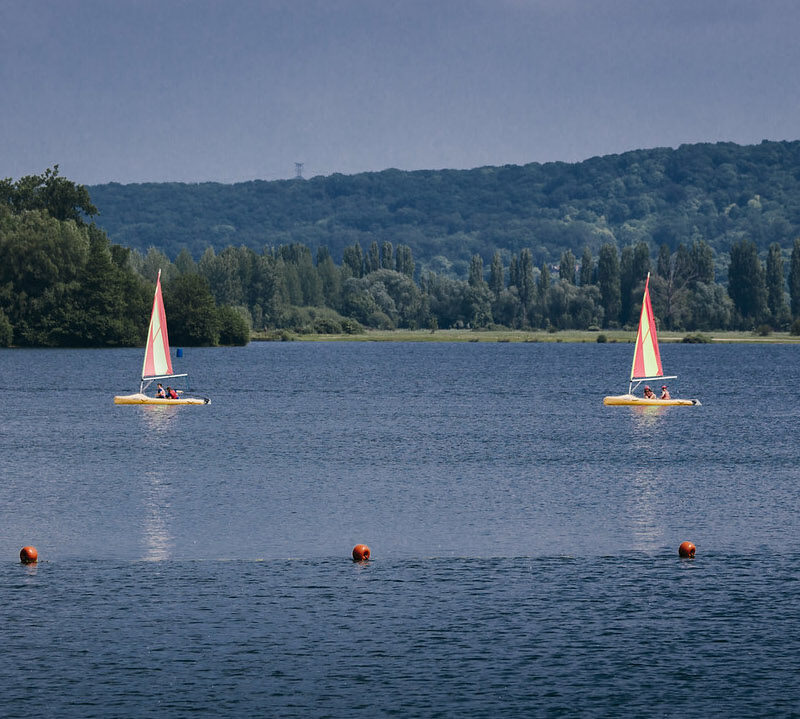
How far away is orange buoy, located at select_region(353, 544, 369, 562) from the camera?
43.8m

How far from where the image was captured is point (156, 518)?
5288cm

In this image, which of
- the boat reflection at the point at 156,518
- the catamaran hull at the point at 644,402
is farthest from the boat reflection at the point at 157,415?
the catamaran hull at the point at 644,402

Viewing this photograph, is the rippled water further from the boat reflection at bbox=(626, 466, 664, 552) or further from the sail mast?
the sail mast

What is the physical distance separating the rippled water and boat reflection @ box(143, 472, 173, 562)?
0.86 feet

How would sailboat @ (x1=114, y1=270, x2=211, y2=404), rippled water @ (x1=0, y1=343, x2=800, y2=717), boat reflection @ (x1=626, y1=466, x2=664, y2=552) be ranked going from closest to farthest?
rippled water @ (x1=0, y1=343, x2=800, y2=717), boat reflection @ (x1=626, y1=466, x2=664, y2=552), sailboat @ (x1=114, y1=270, x2=211, y2=404)

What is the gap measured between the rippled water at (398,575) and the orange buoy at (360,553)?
0.37 meters

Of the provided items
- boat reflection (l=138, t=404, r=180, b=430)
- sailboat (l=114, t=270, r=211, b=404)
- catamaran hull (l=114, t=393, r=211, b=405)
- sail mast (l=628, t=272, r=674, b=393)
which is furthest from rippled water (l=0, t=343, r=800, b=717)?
sail mast (l=628, t=272, r=674, b=393)

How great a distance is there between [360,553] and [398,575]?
2276 millimetres

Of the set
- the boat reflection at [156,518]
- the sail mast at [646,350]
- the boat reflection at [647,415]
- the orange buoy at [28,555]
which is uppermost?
the sail mast at [646,350]

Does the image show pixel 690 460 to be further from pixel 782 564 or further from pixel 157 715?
pixel 157 715

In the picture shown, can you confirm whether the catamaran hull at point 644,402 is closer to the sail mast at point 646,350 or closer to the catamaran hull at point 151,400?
the sail mast at point 646,350

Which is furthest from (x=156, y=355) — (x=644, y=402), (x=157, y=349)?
(x=644, y=402)

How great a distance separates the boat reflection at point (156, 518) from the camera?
150ft

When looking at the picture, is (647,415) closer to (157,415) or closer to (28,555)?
(157,415)
